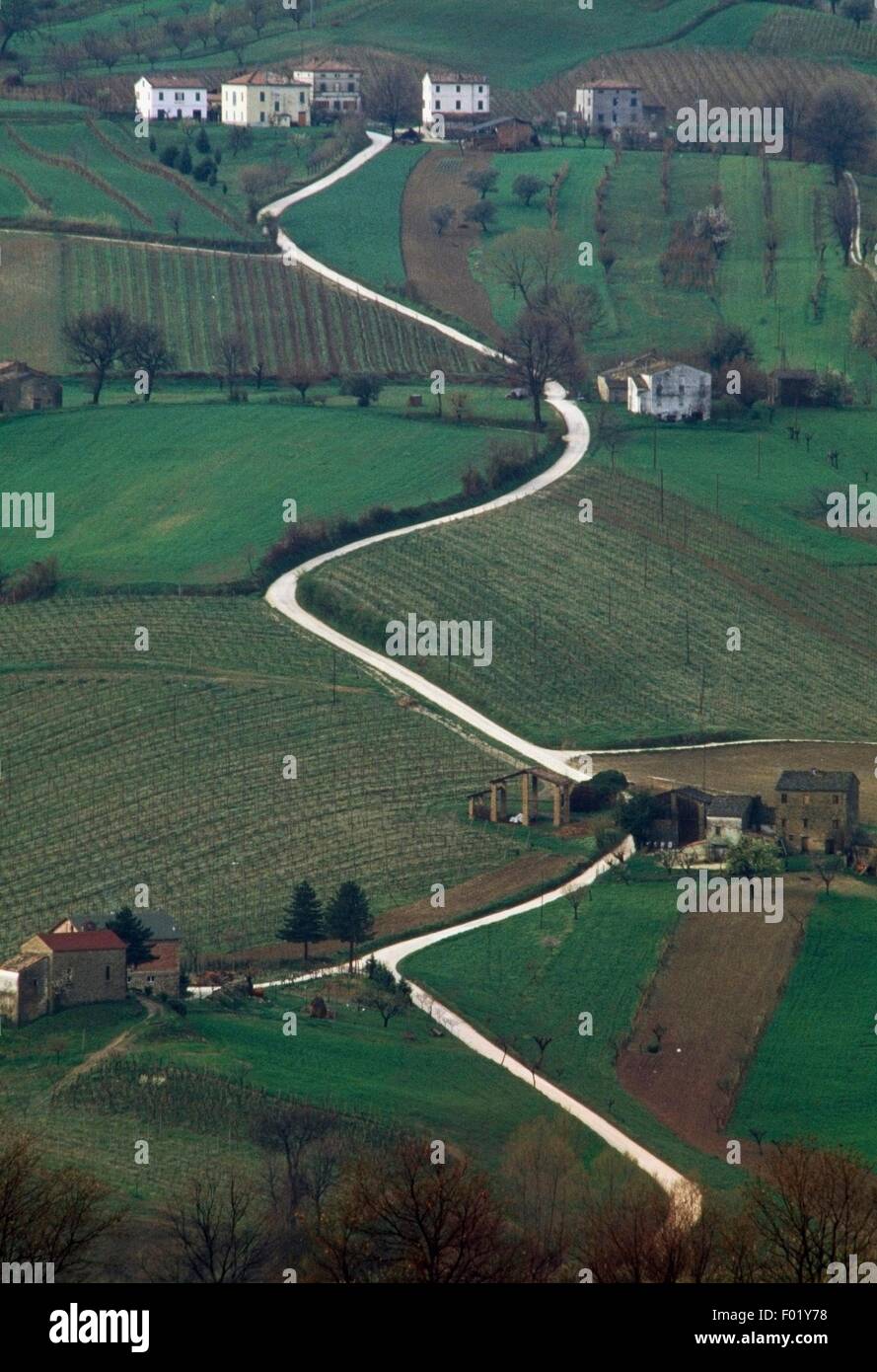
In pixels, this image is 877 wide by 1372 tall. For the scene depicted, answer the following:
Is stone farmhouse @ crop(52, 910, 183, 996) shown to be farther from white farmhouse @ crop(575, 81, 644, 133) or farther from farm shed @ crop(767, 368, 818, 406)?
white farmhouse @ crop(575, 81, 644, 133)

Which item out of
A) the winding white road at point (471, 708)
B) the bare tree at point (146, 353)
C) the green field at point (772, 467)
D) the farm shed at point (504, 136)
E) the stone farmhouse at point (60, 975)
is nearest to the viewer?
the winding white road at point (471, 708)

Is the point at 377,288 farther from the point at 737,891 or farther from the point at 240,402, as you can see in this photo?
the point at 737,891

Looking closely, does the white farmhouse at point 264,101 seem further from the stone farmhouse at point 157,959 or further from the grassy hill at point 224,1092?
the grassy hill at point 224,1092

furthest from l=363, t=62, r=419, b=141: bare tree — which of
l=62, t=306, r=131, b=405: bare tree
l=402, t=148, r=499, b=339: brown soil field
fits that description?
l=62, t=306, r=131, b=405: bare tree

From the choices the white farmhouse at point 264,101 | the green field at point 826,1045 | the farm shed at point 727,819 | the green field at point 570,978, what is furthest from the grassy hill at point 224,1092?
the white farmhouse at point 264,101

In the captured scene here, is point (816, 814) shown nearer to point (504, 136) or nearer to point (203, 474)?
point (203, 474)

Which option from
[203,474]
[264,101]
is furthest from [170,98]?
[203,474]
